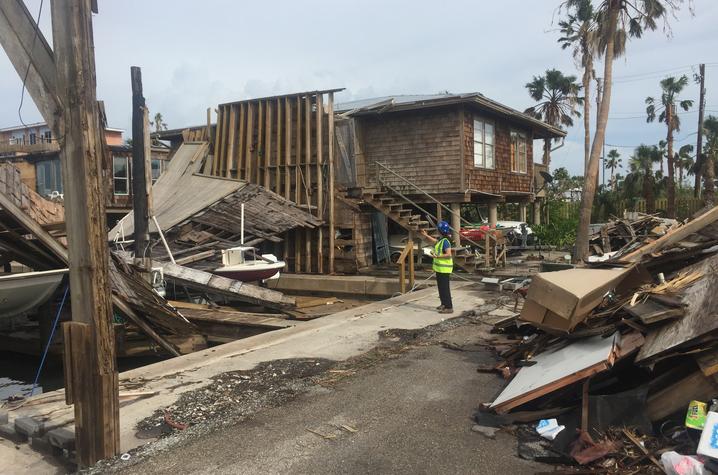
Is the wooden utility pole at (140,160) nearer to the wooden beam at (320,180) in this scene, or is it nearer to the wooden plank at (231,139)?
the wooden beam at (320,180)

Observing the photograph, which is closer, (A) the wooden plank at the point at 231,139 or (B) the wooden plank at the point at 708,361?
(B) the wooden plank at the point at 708,361

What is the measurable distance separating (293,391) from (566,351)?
2.77m

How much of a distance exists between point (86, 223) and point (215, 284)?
29.1ft

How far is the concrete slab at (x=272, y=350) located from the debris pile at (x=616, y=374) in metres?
2.53

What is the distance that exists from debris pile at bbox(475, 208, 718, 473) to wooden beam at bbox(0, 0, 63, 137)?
4232mm

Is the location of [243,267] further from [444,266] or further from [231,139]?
[231,139]

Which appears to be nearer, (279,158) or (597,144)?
(597,144)

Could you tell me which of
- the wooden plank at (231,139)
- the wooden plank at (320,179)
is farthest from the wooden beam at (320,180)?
the wooden plank at (231,139)

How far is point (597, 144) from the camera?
16828 millimetres

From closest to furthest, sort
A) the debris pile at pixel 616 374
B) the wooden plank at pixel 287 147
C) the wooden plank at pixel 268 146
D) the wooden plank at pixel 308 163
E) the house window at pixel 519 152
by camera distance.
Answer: the debris pile at pixel 616 374
the wooden plank at pixel 308 163
the wooden plank at pixel 287 147
the wooden plank at pixel 268 146
the house window at pixel 519 152

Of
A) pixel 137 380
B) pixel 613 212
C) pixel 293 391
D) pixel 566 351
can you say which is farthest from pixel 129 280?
pixel 613 212

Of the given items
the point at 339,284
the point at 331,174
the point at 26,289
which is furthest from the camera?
the point at 331,174

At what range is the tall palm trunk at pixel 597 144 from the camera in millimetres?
16469

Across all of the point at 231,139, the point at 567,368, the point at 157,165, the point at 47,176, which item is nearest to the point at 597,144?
the point at 231,139
